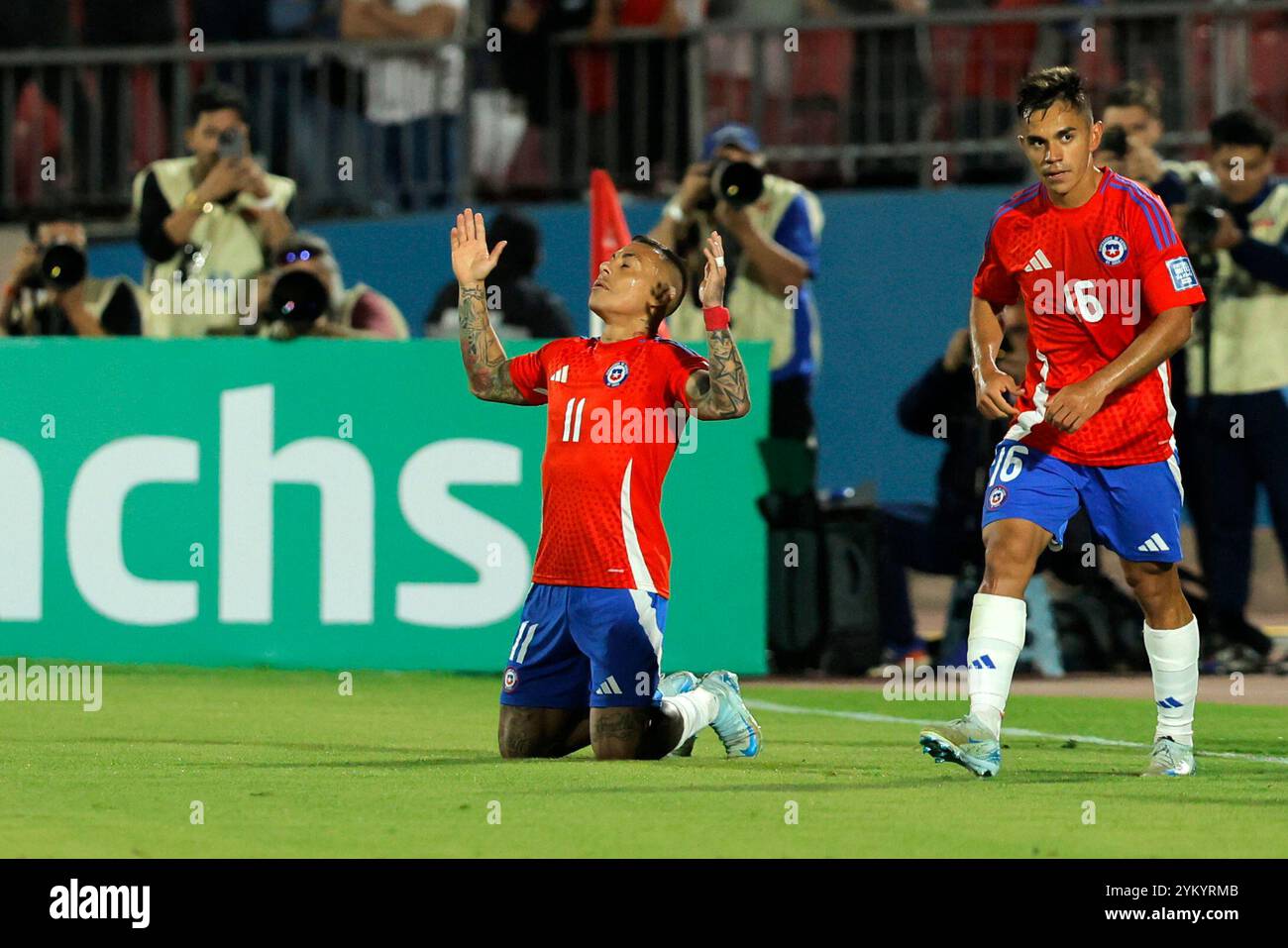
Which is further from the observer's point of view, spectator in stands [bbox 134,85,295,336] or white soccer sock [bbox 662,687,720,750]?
spectator in stands [bbox 134,85,295,336]

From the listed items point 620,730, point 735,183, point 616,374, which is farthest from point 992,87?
point 620,730

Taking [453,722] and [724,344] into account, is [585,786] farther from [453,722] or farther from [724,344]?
[453,722]

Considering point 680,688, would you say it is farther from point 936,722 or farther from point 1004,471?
point 936,722

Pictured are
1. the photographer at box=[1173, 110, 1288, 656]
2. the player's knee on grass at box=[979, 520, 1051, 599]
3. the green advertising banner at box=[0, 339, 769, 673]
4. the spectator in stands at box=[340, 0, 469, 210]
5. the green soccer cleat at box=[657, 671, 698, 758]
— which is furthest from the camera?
the spectator in stands at box=[340, 0, 469, 210]

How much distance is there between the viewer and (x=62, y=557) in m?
11.0

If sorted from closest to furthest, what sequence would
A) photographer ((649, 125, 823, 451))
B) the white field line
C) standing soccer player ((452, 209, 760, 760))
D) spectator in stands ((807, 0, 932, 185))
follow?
standing soccer player ((452, 209, 760, 760)), the white field line, photographer ((649, 125, 823, 451)), spectator in stands ((807, 0, 932, 185))

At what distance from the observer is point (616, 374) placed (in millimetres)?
7781

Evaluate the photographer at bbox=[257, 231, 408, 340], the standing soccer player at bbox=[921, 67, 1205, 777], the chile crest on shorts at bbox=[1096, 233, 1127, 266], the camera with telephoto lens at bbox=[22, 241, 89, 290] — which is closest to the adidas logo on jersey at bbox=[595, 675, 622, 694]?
the standing soccer player at bbox=[921, 67, 1205, 777]

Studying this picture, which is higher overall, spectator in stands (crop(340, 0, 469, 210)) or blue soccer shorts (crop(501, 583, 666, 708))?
spectator in stands (crop(340, 0, 469, 210))

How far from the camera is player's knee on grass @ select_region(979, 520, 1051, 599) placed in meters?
7.29

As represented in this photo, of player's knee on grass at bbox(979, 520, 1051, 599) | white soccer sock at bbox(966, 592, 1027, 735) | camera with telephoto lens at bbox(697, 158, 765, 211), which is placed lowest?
white soccer sock at bbox(966, 592, 1027, 735)

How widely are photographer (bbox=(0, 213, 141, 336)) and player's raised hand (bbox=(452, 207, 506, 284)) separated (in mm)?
4836

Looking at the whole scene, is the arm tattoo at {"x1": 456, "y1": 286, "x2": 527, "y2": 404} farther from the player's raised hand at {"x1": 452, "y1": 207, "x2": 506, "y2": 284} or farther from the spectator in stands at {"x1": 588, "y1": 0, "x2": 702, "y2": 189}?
the spectator in stands at {"x1": 588, "y1": 0, "x2": 702, "y2": 189}
